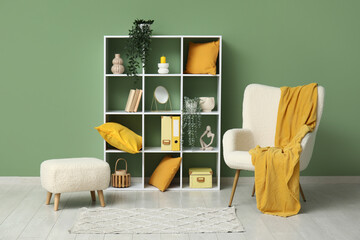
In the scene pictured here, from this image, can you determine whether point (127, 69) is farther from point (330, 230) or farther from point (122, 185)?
point (330, 230)

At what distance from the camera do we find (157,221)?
3434 millimetres

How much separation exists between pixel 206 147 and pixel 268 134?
0.65m

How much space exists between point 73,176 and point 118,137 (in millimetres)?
738

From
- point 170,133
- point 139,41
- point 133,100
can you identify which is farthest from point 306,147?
point 139,41

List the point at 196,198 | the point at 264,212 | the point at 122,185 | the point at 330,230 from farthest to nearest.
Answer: the point at 122,185, the point at 196,198, the point at 264,212, the point at 330,230

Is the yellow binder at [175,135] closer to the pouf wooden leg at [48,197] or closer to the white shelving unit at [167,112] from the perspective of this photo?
the white shelving unit at [167,112]

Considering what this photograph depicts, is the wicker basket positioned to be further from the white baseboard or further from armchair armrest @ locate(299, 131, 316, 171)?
armchair armrest @ locate(299, 131, 316, 171)

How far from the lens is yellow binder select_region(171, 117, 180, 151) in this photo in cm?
449

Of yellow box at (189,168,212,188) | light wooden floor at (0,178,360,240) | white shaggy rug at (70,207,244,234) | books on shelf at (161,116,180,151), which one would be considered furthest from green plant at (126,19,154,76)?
white shaggy rug at (70,207,244,234)

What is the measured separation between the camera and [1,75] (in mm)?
4633

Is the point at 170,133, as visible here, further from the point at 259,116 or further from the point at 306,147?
the point at 306,147

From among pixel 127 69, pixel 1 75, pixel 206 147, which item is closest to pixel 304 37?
pixel 206 147

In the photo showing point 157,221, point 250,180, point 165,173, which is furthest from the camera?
point 250,180

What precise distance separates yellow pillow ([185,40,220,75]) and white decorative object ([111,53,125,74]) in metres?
0.65
